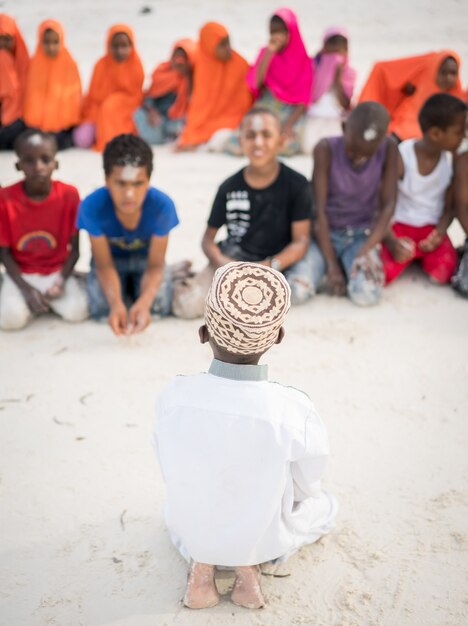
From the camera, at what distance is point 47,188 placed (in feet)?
11.5

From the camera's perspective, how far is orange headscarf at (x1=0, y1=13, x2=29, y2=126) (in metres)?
6.66

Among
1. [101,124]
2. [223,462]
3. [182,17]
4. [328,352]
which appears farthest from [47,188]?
[182,17]

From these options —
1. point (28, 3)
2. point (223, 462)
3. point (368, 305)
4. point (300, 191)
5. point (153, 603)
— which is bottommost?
point (153, 603)

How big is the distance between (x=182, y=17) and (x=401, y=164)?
35.1ft

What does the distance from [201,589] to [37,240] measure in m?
2.25

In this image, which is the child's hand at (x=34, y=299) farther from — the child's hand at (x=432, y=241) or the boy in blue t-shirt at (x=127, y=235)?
the child's hand at (x=432, y=241)

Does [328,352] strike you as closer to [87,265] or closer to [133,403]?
[133,403]

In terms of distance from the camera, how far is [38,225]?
3535 mm

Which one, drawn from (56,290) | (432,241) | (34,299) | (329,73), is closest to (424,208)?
(432,241)

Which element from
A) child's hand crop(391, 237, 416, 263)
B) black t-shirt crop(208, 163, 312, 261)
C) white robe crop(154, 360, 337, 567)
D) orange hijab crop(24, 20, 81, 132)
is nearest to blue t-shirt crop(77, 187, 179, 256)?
black t-shirt crop(208, 163, 312, 261)

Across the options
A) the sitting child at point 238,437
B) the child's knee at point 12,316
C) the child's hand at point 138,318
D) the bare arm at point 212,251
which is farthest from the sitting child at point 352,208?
the sitting child at point 238,437

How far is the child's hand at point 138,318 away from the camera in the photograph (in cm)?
335

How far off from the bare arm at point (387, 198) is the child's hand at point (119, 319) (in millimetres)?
1366

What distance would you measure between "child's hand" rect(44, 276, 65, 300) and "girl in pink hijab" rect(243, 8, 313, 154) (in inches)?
132
